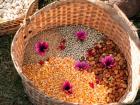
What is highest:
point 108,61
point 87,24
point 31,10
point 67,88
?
point 31,10

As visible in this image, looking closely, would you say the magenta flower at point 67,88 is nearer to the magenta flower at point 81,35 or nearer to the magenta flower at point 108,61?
the magenta flower at point 108,61

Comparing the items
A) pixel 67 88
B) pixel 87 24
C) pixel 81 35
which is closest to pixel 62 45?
pixel 81 35

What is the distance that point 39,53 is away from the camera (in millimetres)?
2770

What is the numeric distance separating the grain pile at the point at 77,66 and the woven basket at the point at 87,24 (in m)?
0.06

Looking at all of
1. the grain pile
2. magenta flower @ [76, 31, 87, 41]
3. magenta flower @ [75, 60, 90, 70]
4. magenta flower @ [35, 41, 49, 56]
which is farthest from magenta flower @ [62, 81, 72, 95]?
magenta flower @ [76, 31, 87, 41]

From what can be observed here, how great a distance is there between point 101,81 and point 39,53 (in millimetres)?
500

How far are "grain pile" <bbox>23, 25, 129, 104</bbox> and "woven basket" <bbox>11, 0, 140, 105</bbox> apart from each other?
64 millimetres

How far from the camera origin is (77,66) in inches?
108

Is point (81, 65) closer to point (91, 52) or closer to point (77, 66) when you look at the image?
→ point (77, 66)

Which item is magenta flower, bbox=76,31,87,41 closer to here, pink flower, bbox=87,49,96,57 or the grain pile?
the grain pile

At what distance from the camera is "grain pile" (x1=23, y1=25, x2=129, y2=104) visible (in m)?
2.60

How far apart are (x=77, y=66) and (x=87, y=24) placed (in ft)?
1.34

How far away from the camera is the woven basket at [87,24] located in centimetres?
247

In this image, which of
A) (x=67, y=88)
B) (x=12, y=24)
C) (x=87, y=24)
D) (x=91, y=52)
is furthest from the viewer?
(x=87, y=24)
